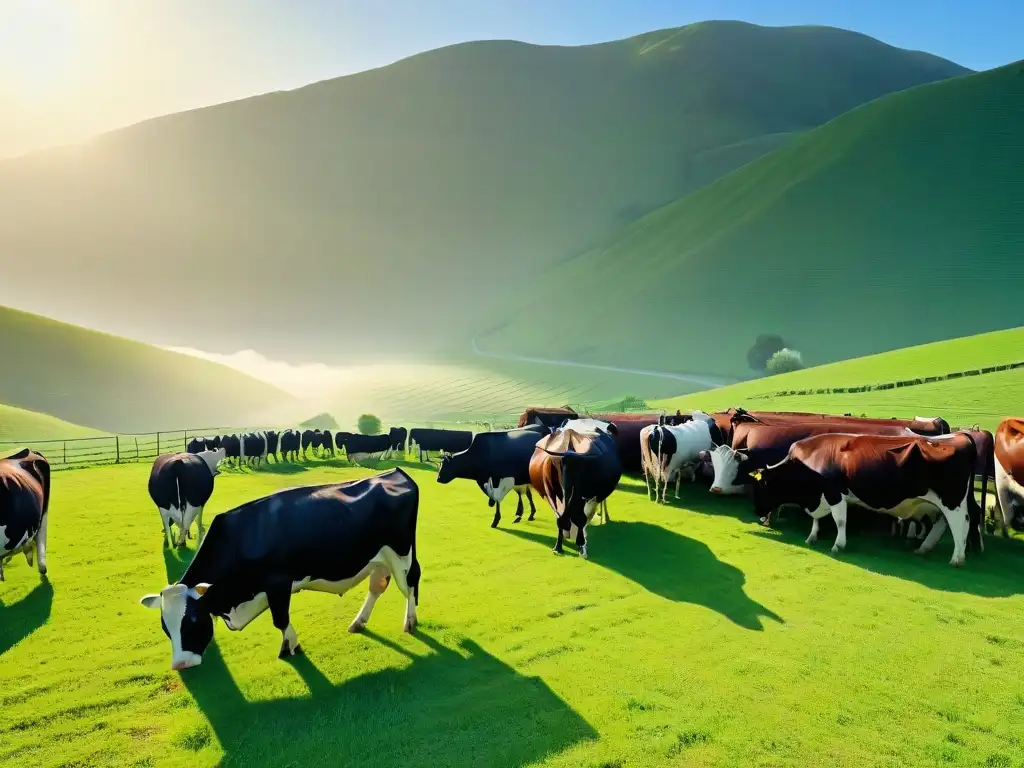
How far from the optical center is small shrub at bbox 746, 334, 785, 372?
277 feet

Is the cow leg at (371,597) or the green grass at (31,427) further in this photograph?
the green grass at (31,427)

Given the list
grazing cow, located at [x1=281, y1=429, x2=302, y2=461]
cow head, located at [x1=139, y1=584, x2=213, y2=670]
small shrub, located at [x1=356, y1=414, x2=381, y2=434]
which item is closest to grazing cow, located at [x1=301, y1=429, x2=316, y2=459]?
grazing cow, located at [x1=281, y1=429, x2=302, y2=461]

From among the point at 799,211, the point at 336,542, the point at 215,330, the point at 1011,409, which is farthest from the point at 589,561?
the point at 215,330

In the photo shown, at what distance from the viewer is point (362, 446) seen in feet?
90.8

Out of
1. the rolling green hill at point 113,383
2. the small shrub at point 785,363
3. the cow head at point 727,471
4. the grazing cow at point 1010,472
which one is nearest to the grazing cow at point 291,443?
the cow head at point 727,471

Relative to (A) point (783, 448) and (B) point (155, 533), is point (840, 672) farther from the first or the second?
(B) point (155, 533)

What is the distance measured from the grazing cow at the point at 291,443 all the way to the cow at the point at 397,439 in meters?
4.28

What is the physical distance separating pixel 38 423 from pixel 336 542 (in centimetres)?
3980

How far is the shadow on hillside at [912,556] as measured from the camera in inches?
373

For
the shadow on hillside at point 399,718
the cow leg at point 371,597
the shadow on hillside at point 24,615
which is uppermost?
the cow leg at point 371,597

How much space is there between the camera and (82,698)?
607cm

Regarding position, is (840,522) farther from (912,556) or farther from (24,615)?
(24,615)

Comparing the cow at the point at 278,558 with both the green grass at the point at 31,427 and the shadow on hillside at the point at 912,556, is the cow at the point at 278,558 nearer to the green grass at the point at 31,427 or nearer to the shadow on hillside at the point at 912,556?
the shadow on hillside at the point at 912,556

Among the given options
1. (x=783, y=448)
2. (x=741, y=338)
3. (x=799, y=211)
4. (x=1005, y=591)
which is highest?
(x=799, y=211)
